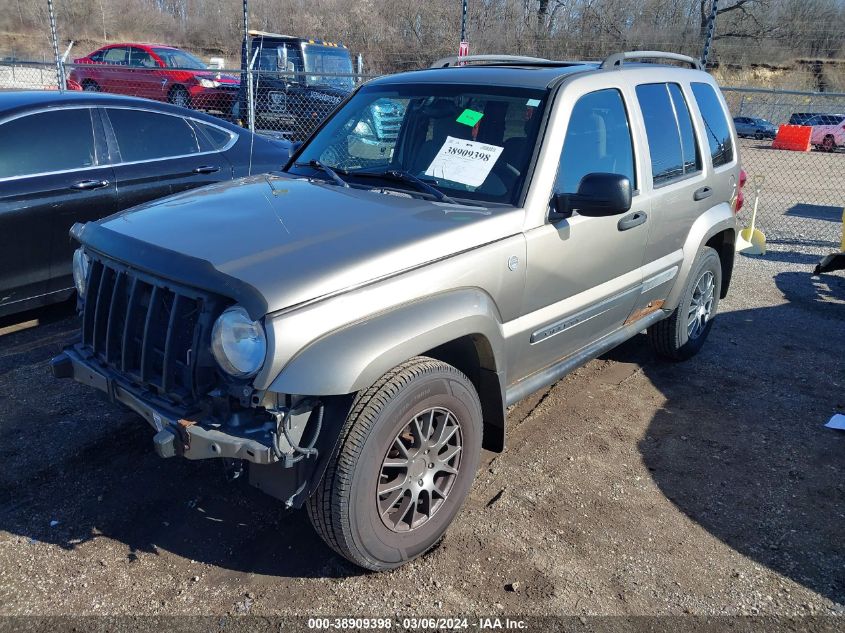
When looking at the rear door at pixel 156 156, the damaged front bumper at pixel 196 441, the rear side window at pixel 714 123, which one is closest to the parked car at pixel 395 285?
the damaged front bumper at pixel 196 441

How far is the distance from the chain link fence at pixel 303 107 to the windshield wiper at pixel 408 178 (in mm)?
6220

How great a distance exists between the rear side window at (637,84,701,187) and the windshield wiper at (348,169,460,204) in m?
1.51

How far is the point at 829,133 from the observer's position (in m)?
26.9

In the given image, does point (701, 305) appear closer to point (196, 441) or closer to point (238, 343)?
point (238, 343)

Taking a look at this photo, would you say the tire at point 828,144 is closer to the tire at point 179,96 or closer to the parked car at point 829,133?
the parked car at point 829,133

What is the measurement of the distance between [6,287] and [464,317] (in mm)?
3675

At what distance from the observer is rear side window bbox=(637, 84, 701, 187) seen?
13.9 feet

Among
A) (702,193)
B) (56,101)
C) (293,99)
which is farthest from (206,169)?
(293,99)

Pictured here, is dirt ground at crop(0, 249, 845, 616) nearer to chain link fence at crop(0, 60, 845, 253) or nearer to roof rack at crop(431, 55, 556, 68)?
roof rack at crop(431, 55, 556, 68)

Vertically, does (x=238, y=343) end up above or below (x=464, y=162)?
below

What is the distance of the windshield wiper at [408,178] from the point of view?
11.2ft

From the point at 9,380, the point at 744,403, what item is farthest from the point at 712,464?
the point at 9,380

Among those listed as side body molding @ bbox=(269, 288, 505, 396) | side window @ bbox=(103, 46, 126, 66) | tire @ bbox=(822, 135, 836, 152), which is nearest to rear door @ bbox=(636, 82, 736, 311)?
side body molding @ bbox=(269, 288, 505, 396)

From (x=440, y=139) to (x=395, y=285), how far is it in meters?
1.27
